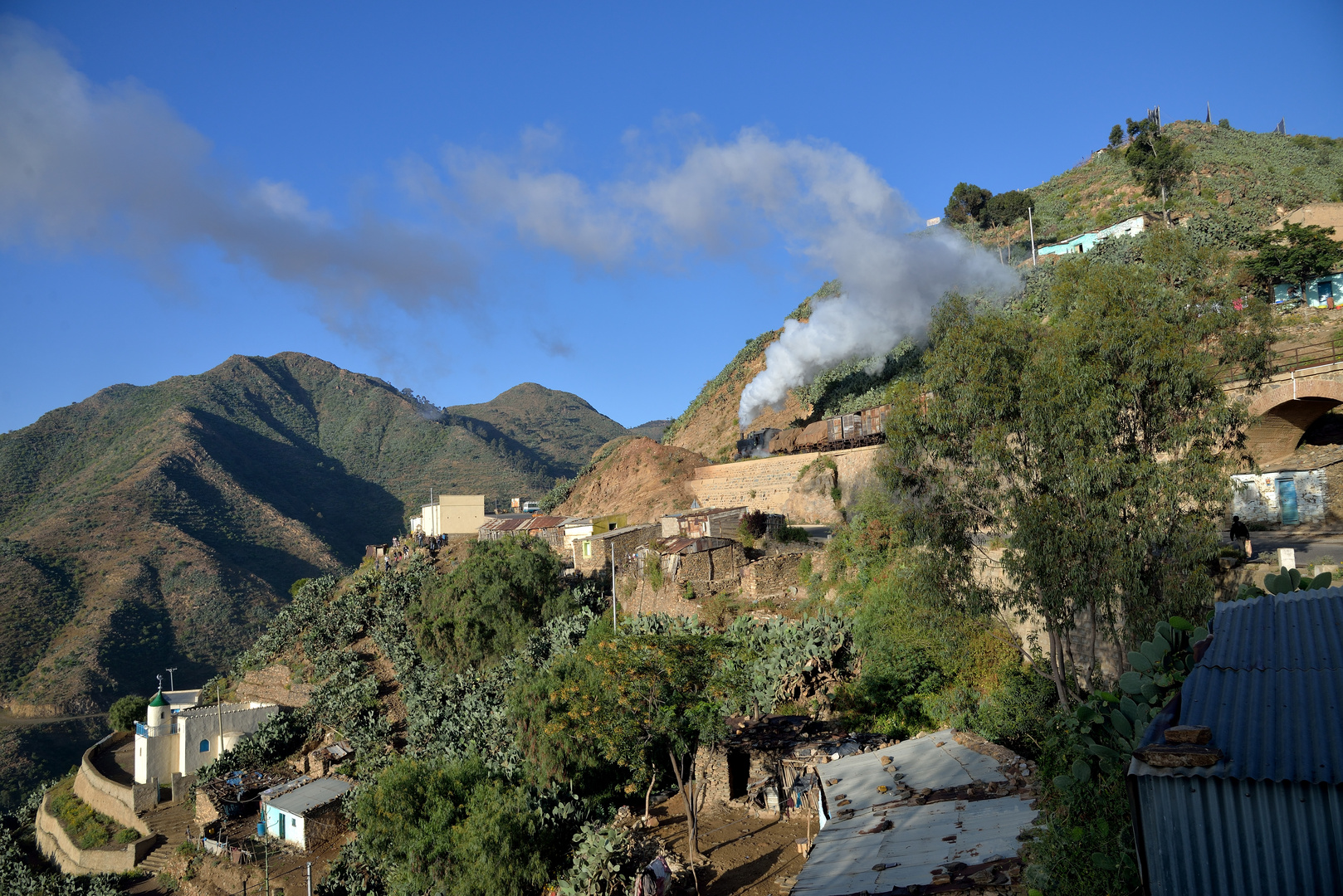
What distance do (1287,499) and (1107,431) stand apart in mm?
12618

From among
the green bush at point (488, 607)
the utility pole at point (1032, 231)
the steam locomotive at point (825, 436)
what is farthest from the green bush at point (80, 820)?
the utility pole at point (1032, 231)

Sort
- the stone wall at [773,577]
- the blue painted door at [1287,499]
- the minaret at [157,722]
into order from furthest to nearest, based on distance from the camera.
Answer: the minaret at [157,722] < the stone wall at [773,577] < the blue painted door at [1287,499]

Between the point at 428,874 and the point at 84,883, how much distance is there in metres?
18.0

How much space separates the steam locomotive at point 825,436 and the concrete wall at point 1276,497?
9.74 metres

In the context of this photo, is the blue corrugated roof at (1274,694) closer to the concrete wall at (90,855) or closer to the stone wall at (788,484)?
the stone wall at (788,484)

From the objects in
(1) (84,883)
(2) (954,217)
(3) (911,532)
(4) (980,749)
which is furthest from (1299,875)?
(2) (954,217)

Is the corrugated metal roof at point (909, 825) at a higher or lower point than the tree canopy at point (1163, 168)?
lower

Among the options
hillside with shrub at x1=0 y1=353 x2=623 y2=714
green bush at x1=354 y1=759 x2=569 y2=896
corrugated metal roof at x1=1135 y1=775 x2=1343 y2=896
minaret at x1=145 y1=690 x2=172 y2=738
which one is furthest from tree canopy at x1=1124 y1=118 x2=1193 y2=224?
hillside with shrub at x1=0 y1=353 x2=623 y2=714

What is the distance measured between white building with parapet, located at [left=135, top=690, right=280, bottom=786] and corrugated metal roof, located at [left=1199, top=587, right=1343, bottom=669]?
99.8 feet

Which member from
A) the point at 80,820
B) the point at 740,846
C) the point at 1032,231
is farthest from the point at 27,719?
the point at 1032,231

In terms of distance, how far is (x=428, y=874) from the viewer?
12453mm

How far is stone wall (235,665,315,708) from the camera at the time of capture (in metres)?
28.8

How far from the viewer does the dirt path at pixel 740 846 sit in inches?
424

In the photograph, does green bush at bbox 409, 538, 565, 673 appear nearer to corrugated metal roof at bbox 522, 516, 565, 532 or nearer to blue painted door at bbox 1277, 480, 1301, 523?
corrugated metal roof at bbox 522, 516, 565, 532
